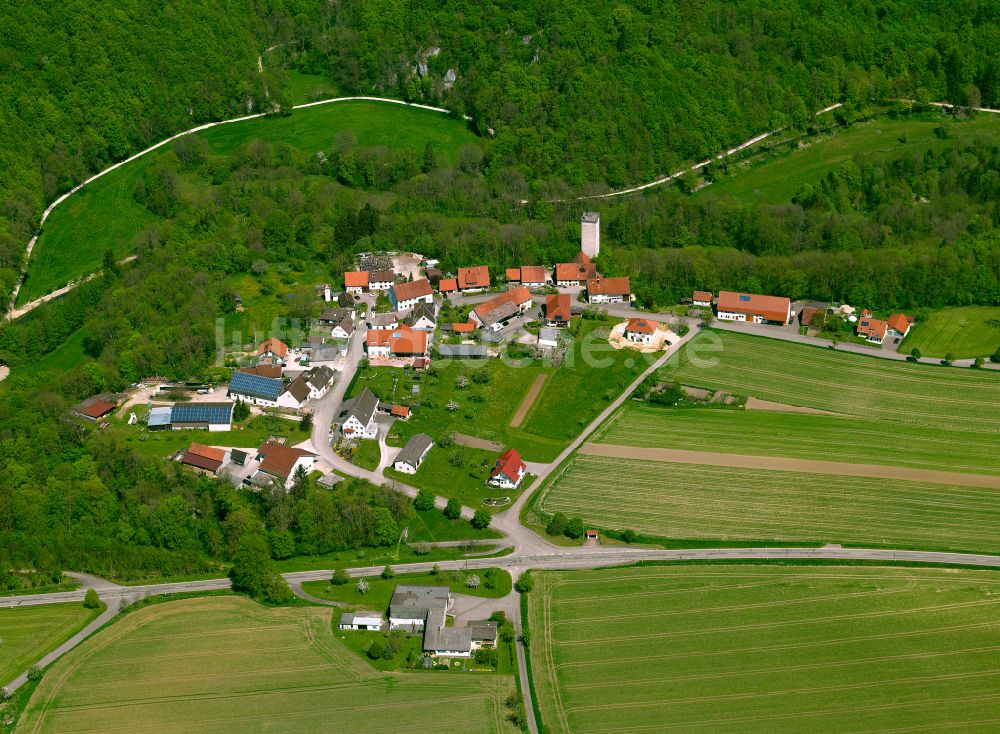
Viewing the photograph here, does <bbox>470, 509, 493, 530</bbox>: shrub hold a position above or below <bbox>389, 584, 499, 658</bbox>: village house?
above

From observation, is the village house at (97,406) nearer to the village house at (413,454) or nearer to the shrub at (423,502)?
the village house at (413,454)

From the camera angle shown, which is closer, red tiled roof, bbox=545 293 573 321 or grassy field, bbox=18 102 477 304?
red tiled roof, bbox=545 293 573 321

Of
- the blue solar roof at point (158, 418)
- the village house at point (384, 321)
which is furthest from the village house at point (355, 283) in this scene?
the blue solar roof at point (158, 418)

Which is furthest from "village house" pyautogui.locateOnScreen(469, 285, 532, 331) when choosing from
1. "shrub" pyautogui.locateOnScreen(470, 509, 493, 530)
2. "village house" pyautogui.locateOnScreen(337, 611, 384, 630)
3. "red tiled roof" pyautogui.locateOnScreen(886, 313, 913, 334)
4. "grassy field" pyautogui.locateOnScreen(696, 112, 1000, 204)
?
"village house" pyautogui.locateOnScreen(337, 611, 384, 630)

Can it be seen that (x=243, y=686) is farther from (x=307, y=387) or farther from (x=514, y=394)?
(x=514, y=394)

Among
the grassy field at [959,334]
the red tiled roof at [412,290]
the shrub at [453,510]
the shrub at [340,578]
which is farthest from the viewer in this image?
the red tiled roof at [412,290]

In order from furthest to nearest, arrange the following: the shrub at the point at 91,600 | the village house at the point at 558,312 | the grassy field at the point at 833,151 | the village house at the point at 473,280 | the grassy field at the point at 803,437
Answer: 1. the grassy field at the point at 833,151
2. the village house at the point at 473,280
3. the village house at the point at 558,312
4. the grassy field at the point at 803,437
5. the shrub at the point at 91,600

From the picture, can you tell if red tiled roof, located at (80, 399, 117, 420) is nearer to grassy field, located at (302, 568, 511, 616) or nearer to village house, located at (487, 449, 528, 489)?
grassy field, located at (302, 568, 511, 616)
